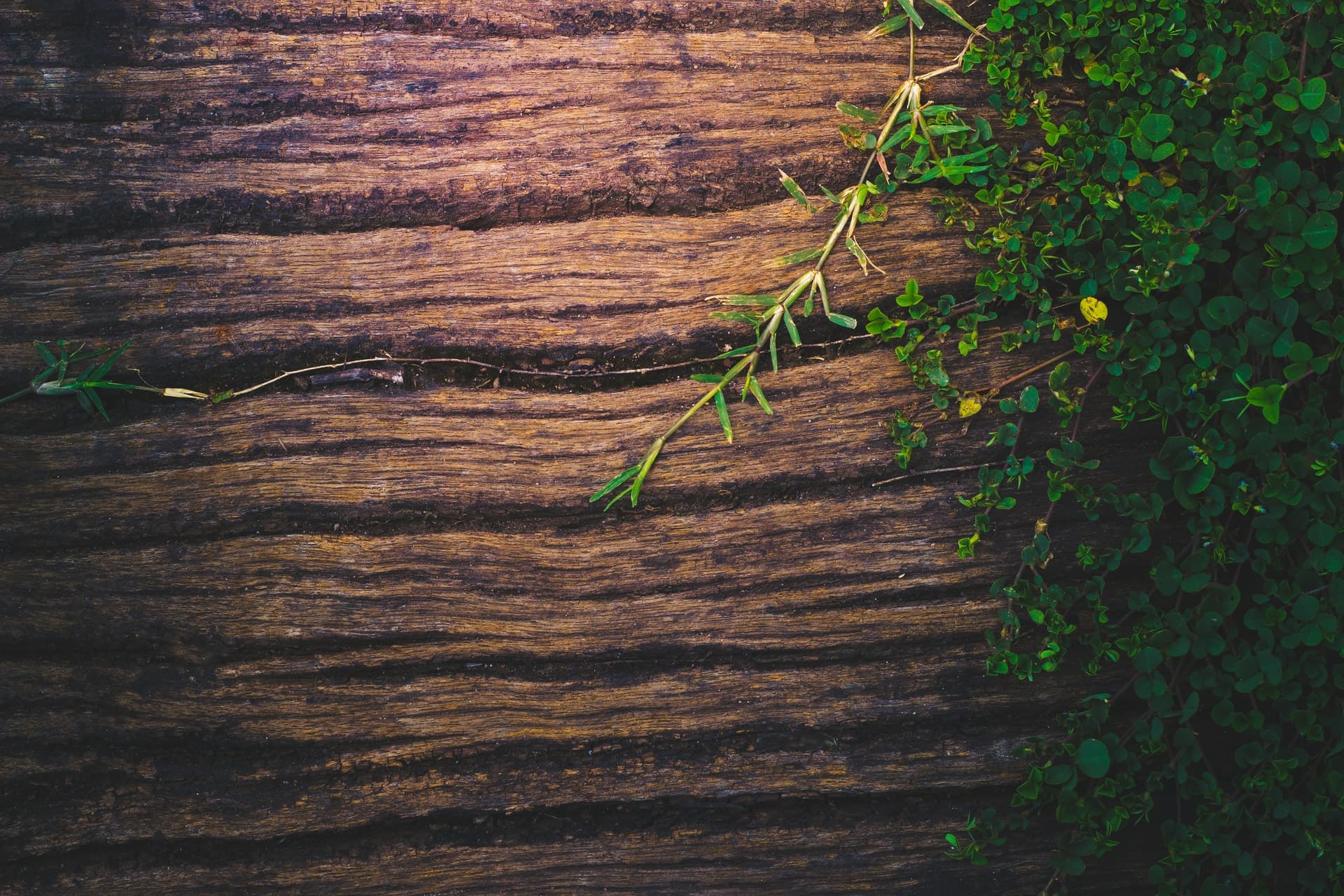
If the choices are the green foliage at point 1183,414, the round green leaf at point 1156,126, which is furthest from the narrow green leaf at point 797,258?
the round green leaf at point 1156,126

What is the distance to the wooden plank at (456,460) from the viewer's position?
1824 millimetres

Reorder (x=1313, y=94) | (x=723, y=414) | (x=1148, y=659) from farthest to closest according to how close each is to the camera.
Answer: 1. (x=723, y=414)
2. (x=1148, y=659)
3. (x=1313, y=94)

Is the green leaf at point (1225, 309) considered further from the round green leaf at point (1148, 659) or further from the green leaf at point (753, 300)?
the green leaf at point (753, 300)

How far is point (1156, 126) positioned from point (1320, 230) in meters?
0.38

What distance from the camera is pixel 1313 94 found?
5.07 feet

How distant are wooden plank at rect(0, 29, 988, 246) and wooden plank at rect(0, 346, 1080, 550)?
473 millimetres

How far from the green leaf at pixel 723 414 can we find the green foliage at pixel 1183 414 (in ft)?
1.30

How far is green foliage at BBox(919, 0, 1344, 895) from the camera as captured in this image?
1601mm

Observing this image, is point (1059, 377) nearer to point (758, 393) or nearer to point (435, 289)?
point (758, 393)

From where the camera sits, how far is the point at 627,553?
5.99 feet

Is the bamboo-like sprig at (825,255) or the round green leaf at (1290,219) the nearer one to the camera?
the round green leaf at (1290,219)

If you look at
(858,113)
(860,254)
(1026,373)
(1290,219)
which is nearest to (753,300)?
(860,254)

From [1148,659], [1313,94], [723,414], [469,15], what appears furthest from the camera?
[469,15]

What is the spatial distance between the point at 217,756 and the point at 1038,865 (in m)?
1.96
